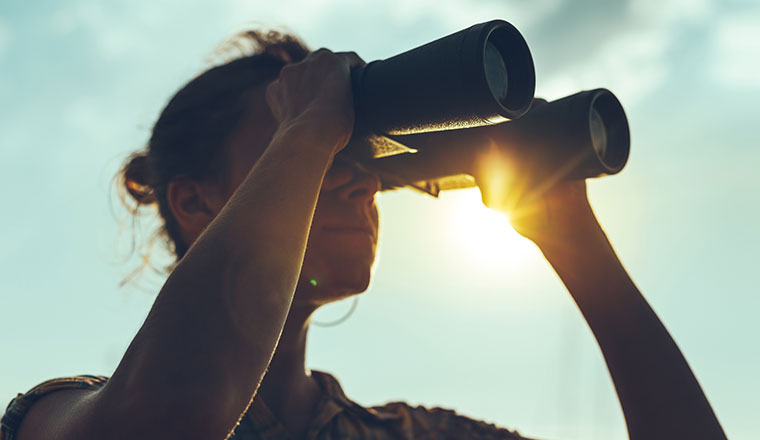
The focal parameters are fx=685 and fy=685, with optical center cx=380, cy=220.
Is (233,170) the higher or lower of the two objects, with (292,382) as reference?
higher

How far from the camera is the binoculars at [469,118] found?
32.8 inches

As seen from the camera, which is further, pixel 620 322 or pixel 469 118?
pixel 620 322

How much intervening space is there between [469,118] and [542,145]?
321 millimetres

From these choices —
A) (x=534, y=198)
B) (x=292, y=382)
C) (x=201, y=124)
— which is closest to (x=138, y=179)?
(x=201, y=124)

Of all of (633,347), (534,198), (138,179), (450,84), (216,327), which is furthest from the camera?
(138,179)

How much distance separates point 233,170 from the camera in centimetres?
120

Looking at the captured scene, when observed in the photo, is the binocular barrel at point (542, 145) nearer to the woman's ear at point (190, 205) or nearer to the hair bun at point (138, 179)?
the woman's ear at point (190, 205)

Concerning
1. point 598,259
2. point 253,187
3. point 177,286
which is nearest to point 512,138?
point 598,259

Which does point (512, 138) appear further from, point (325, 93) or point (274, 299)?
point (274, 299)

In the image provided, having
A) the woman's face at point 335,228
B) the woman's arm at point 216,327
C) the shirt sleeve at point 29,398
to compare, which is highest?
the woman's face at point 335,228

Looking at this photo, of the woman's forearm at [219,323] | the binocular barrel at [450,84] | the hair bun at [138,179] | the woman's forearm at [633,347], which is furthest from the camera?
the hair bun at [138,179]

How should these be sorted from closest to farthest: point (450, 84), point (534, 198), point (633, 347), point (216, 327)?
point (216, 327) → point (450, 84) → point (633, 347) → point (534, 198)

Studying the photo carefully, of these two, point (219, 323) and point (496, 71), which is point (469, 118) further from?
point (219, 323)

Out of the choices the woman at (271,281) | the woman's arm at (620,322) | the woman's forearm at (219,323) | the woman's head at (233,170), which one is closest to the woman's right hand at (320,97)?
the woman at (271,281)
